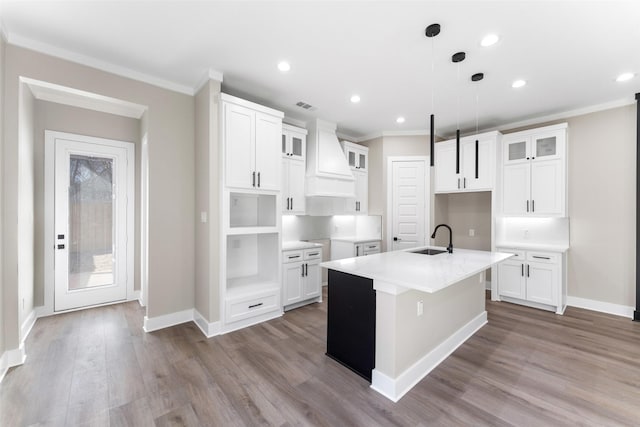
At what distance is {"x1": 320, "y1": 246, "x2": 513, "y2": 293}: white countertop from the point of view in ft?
6.41

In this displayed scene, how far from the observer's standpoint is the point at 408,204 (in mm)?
5293

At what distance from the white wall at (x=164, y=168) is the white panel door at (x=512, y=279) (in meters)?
4.59

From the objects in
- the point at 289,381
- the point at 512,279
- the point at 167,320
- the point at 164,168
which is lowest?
the point at 289,381

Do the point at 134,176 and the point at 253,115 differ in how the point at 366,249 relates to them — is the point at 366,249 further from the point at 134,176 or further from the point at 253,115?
the point at 134,176

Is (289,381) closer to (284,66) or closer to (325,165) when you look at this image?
(284,66)

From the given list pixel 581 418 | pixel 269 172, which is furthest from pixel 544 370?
pixel 269 172

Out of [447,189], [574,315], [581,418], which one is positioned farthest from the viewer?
[447,189]

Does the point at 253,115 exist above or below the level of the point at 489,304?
above

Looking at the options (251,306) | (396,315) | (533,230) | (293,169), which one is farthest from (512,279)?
(251,306)

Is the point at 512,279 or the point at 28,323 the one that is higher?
the point at 512,279

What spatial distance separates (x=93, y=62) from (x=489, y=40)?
3.84 metres

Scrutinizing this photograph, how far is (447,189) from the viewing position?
16.5ft

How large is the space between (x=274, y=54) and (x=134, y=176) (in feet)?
9.68

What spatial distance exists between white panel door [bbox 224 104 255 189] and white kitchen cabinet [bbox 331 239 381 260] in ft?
7.35
